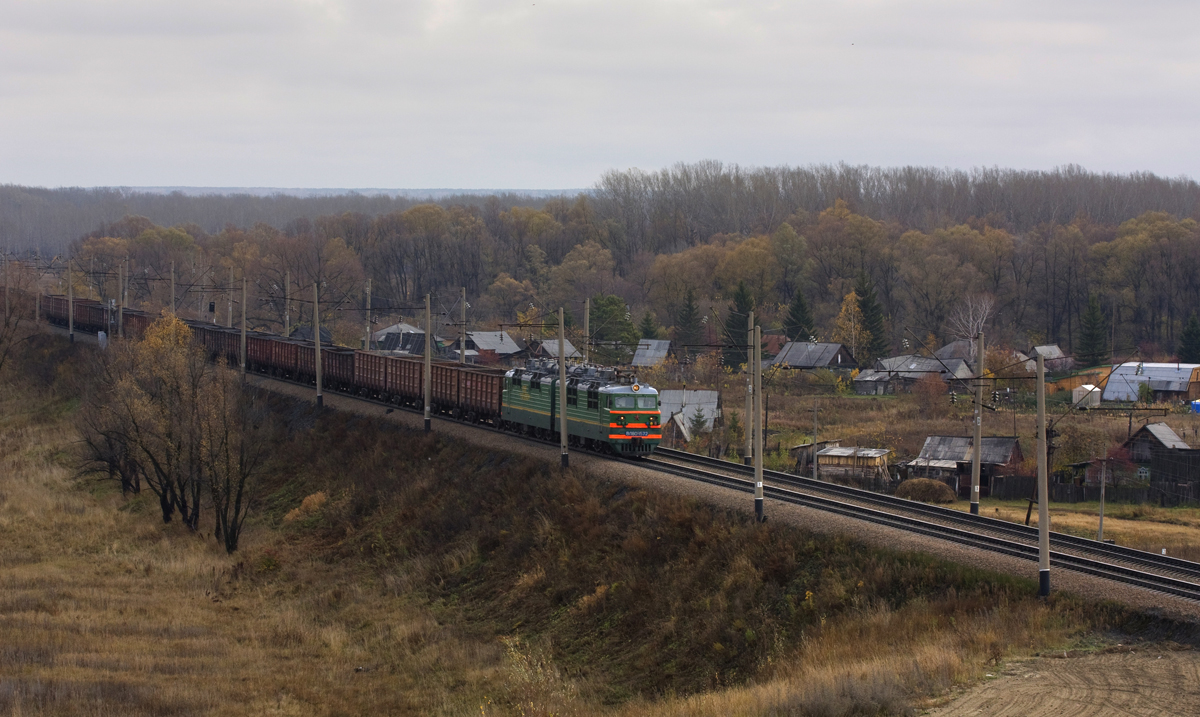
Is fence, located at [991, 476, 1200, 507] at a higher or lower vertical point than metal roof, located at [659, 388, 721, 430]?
lower

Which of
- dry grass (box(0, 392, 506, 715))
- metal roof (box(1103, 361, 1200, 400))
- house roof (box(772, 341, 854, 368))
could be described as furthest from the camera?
house roof (box(772, 341, 854, 368))

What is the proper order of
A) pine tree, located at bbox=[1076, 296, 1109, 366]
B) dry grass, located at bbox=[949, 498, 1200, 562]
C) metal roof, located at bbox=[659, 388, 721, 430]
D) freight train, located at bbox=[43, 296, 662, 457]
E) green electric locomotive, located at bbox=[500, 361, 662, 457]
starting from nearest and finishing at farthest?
dry grass, located at bbox=[949, 498, 1200, 562]
green electric locomotive, located at bbox=[500, 361, 662, 457]
freight train, located at bbox=[43, 296, 662, 457]
metal roof, located at bbox=[659, 388, 721, 430]
pine tree, located at bbox=[1076, 296, 1109, 366]

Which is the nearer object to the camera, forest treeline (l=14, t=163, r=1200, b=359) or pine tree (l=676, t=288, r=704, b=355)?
pine tree (l=676, t=288, r=704, b=355)

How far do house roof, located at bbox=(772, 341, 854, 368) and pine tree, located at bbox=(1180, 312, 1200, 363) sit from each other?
2936 cm

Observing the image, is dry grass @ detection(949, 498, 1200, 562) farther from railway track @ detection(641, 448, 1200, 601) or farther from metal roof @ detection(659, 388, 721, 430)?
metal roof @ detection(659, 388, 721, 430)

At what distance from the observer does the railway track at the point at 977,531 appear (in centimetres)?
2448

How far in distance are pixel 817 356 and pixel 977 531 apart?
238 ft

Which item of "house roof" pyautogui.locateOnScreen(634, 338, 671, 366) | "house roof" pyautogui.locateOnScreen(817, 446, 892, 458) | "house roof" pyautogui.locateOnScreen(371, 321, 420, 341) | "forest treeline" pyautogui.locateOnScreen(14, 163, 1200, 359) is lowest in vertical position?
"house roof" pyautogui.locateOnScreen(817, 446, 892, 458)

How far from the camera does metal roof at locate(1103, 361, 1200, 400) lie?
84.0 meters

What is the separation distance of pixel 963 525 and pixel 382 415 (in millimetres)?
34563

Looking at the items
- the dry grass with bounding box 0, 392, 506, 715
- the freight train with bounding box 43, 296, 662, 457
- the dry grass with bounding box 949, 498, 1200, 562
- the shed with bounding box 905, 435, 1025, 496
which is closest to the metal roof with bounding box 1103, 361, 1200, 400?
the shed with bounding box 905, 435, 1025, 496

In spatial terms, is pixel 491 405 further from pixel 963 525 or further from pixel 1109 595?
pixel 1109 595

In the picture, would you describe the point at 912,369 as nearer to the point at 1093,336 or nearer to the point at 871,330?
the point at 871,330

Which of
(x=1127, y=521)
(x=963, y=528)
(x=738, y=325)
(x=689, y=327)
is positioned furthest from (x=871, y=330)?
(x=963, y=528)
